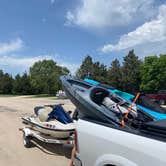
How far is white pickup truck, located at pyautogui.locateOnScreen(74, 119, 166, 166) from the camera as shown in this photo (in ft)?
7.59

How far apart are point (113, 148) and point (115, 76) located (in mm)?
38439

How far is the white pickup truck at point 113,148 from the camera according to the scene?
231 cm

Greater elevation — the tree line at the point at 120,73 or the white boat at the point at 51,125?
the tree line at the point at 120,73

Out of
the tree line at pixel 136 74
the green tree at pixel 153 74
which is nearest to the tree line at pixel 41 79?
the tree line at pixel 136 74

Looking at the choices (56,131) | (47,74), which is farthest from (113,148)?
(47,74)

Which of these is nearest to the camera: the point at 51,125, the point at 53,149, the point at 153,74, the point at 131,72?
the point at 51,125

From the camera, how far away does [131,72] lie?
4150 cm

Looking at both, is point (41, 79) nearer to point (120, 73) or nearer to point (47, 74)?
point (47, 74)

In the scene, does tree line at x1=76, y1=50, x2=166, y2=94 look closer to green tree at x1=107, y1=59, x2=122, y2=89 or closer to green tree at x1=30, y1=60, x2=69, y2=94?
green tree at x1=107, y1=59, x2=122, y2=89

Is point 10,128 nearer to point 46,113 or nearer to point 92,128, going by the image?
point 46,113

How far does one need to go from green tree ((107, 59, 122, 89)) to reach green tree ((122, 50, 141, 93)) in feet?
2.35

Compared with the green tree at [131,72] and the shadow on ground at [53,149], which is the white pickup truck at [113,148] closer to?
the shadow on ground at [53,149]

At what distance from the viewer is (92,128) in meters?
2.99

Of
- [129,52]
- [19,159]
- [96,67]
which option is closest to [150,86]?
[129,52]
